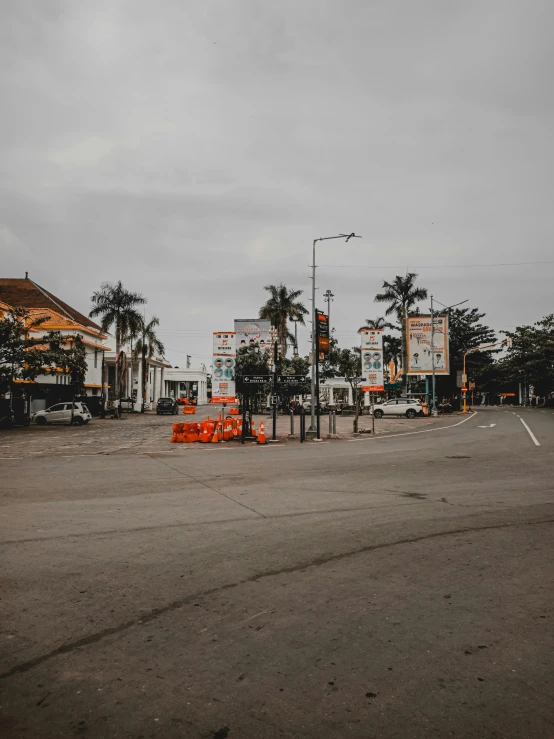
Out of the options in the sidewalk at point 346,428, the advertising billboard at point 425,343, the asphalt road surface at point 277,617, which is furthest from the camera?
the advertising billboard at point 425,343

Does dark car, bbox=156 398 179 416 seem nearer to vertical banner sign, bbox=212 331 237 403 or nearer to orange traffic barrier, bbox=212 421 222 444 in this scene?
orange traffic barrier, bbox=212 421 222 444

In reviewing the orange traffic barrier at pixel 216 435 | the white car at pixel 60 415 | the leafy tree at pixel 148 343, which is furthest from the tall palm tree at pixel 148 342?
the orange traffic barrier at pixel 216 435

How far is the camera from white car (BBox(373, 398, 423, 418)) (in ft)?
161

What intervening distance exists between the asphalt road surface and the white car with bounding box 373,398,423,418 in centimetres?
3948

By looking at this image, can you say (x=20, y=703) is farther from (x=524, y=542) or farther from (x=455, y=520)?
(x=455, y=520)

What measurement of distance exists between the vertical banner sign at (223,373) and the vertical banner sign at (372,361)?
1453 centimetres

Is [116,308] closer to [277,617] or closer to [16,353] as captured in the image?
[16,353]

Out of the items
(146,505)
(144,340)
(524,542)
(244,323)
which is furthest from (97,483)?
(144,340)

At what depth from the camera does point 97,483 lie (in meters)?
12.3

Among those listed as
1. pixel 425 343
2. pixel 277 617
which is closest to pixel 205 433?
pixel 277 617

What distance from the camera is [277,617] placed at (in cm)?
458

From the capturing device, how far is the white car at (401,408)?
4922cm

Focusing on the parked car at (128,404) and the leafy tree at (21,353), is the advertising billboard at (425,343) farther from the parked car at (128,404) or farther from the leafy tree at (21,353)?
the leafy tree at (21,353)

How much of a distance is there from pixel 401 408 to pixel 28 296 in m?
41.0
